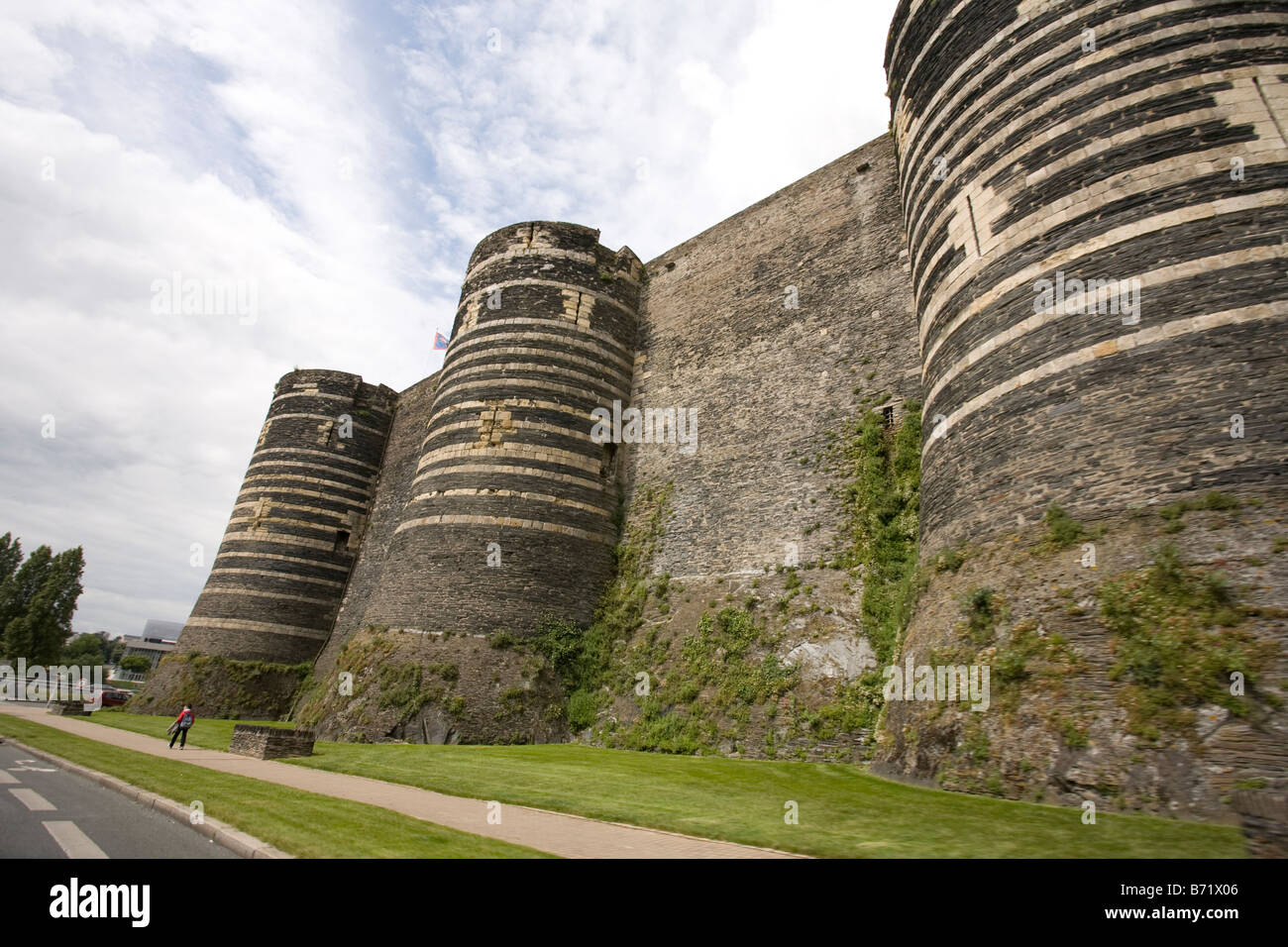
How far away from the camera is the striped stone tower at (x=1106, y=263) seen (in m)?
6.80

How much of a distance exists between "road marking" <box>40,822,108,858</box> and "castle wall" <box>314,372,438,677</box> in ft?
52.1

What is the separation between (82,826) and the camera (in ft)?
17.6

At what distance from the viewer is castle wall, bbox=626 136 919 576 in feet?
44.8

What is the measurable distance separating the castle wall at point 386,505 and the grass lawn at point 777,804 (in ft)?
35.5

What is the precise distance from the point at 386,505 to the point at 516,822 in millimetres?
20787

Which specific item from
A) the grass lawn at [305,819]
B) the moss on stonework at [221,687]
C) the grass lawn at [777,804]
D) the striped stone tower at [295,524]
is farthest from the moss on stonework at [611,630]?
the striped stone tower at [295,524]

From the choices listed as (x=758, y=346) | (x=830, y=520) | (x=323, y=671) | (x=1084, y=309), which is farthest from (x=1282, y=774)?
(x=323, y=671)

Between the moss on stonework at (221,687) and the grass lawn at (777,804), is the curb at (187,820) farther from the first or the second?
the moss on stonework at (221,687)

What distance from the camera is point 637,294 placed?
20.3 m
